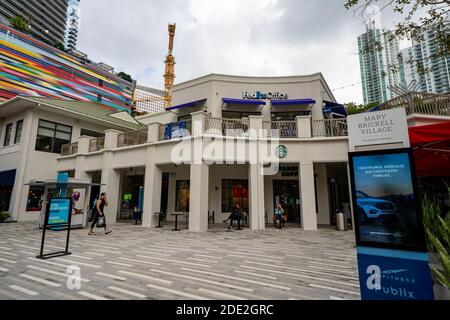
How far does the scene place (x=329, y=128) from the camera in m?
13.4

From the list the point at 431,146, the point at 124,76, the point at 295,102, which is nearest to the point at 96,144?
the point at 295,102

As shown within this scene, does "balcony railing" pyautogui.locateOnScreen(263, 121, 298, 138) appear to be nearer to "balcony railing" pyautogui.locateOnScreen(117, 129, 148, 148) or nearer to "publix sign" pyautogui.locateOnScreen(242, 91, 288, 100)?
"publix sign" pyautogui.locateOnScreen(242, 91, 288, 100)

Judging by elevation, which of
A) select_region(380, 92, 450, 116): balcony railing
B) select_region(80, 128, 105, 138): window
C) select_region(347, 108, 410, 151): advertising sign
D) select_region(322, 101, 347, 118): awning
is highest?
select_region(322, 101, 347, 118): awning

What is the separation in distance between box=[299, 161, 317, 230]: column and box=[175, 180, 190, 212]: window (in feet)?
27.0

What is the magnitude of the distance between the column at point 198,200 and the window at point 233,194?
451 centimetres

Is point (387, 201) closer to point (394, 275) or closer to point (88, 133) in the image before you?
point (394, 275)

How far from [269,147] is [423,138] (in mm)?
8322

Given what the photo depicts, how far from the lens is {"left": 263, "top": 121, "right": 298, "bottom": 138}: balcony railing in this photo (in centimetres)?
1366

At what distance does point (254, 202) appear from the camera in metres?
12.7

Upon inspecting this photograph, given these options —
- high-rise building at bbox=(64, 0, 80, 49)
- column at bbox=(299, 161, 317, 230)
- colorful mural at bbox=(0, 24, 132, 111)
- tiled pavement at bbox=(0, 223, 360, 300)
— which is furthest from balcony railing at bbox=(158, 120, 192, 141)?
high-rise building at bbox=(64, 0, 80, 49)
